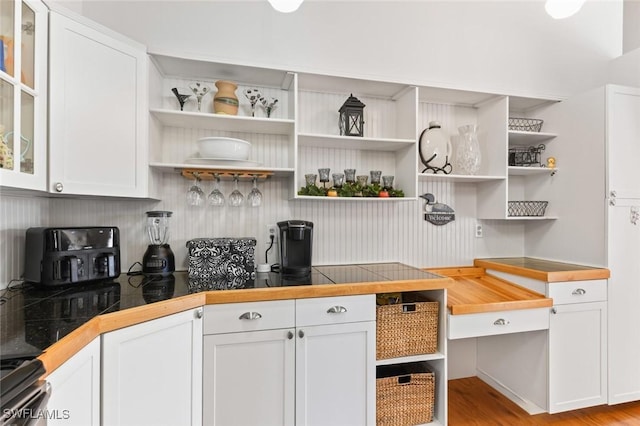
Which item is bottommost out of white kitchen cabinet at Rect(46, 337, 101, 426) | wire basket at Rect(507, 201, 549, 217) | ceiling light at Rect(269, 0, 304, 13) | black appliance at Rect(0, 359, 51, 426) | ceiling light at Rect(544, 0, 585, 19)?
white kitchen cabinet at Rect(46, 337, 101, 426)

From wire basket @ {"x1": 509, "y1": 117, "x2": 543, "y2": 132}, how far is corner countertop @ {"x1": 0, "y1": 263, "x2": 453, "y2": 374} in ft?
4.73

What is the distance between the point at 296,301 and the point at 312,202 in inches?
33.2

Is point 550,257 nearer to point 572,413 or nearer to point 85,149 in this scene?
point 572,413

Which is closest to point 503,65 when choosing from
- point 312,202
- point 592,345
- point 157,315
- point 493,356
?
point 312,202

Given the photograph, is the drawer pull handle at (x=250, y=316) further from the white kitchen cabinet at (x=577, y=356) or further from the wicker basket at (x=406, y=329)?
the white kitchen cabinet at (x=577, y=356)

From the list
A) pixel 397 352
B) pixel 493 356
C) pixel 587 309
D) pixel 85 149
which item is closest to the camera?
pixel 85 149

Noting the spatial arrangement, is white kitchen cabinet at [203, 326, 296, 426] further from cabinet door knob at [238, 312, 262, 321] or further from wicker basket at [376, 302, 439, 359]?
wicker basket at [376, 302, 439, 359]

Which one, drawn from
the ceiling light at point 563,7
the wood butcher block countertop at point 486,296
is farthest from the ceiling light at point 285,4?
the wood butcher block countertop at point 486,296

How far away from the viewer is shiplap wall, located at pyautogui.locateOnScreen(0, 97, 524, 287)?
1905mm

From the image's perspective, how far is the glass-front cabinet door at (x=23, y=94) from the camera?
1.21 m

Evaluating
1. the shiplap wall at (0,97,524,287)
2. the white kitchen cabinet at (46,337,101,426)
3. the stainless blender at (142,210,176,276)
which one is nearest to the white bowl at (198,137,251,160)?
the shiplap wall at (0,97,524,287)

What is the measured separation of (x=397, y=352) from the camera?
5.76ft

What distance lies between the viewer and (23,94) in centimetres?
129

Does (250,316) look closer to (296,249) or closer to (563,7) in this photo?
(296,249)
